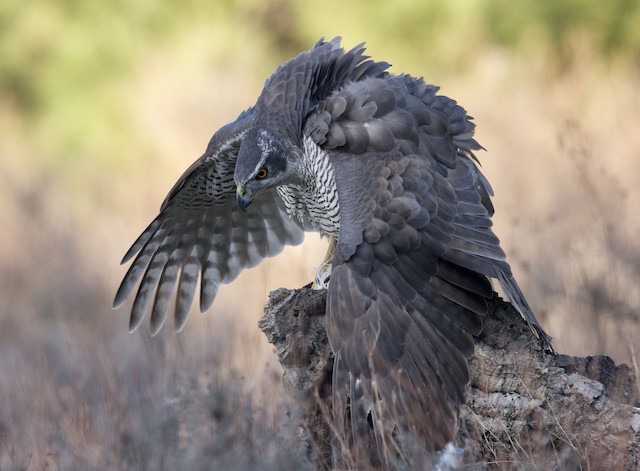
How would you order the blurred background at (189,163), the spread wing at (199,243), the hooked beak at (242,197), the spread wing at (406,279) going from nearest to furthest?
1. the spread wing at (406,279)
2. the blurred background at (189,163)
3. the hooked beak at (242,197)
4. the spread wing at (199,243)

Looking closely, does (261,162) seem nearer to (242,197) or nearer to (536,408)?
(242,197)

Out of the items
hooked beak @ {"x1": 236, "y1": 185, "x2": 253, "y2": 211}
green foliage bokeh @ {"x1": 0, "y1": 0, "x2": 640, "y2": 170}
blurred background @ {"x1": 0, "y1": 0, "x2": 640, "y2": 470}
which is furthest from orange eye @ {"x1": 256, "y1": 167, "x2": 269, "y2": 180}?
green foliage bokeh @ {"x1": 0, "y1": 0, "x2": 640, "y2": 170}

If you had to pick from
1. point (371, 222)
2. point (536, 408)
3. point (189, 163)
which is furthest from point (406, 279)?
point (189, 163)

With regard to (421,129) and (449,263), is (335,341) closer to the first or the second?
(449,263)

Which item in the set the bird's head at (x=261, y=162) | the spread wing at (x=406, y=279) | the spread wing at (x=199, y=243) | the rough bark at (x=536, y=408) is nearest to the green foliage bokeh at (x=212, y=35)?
the spread wing at (x=199, y=243)

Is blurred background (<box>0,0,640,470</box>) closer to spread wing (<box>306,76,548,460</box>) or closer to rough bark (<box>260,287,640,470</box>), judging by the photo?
spread wing (<box>306,76,548,460</box>)

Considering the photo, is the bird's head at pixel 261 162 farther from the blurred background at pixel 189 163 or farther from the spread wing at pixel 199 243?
→ the blurred background at pixel 189 163

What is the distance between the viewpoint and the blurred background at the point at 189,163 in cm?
546

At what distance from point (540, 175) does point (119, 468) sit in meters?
8.05

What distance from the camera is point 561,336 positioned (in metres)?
7.26

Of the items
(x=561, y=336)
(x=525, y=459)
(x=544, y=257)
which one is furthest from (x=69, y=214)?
(x=525, y=459)

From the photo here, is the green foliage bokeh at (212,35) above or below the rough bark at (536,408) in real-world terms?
above

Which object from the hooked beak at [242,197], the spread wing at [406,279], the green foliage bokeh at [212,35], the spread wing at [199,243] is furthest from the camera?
the green foliage bokeh at [212,35]

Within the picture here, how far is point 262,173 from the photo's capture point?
559cm
